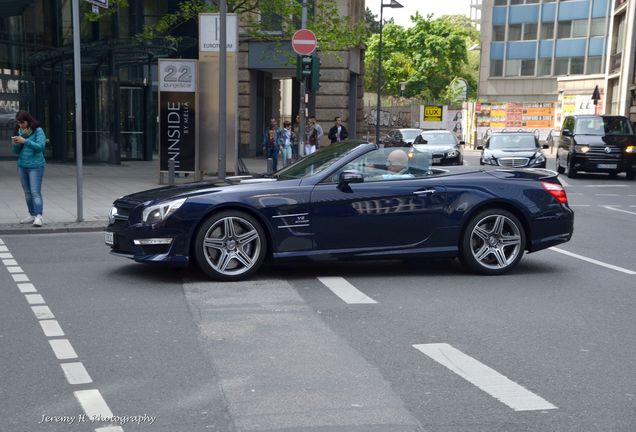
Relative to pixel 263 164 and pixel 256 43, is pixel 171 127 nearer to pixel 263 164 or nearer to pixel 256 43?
pixel 263 164

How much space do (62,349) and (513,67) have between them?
6595 centimetres

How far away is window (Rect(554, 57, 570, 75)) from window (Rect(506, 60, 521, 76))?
3.18 meters

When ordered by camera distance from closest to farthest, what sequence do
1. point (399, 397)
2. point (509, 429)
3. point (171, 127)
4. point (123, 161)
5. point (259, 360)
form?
point (509, 429) < point (399, 397) < point (259, 360) < point (171, 127) < point (123, 161)

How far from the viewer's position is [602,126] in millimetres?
25625

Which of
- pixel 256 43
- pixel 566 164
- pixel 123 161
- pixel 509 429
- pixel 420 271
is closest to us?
pixel 509 429

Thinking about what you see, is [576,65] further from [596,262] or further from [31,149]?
[31,149]

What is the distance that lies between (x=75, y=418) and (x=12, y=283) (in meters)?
4.06

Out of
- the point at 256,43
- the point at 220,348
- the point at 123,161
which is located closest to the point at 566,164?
the point at 256,43

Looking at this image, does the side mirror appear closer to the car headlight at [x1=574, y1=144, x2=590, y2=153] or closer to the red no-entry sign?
the red no-entry sign

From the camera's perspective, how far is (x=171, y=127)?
63.9 feet

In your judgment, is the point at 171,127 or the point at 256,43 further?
the point at 256,43

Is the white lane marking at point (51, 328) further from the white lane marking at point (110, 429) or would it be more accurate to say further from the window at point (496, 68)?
the window at point (496, 68)

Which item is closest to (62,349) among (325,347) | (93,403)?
(93,403)

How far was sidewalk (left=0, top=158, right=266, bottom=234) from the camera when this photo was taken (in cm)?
1205
